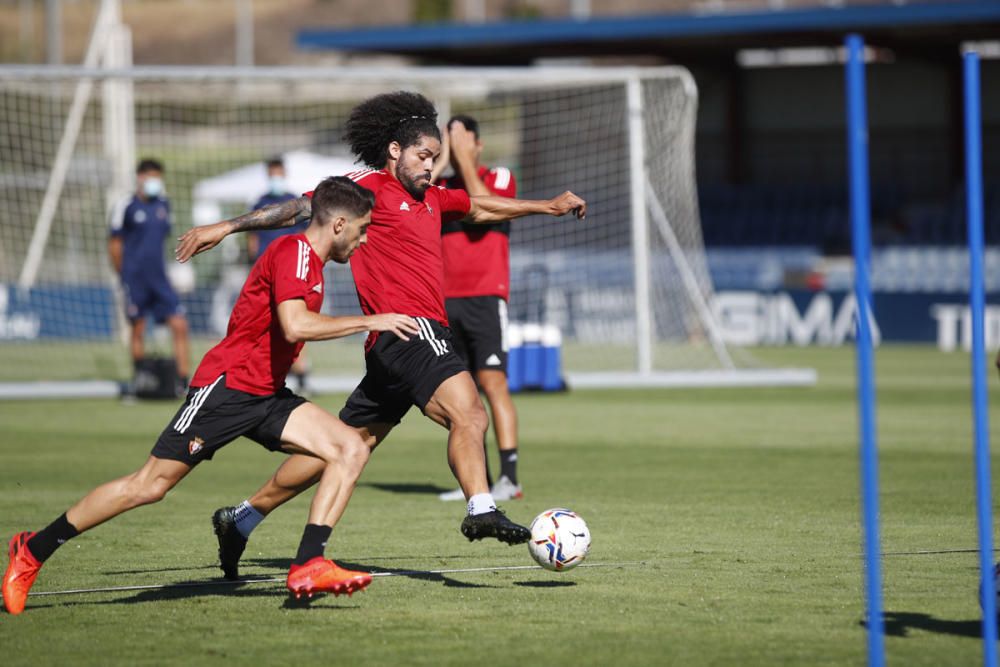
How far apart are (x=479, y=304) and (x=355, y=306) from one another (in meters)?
14.7

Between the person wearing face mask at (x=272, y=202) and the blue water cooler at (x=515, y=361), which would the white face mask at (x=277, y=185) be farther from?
the blue water cooler at (x=515, y=361)

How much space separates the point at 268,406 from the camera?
22.6ft

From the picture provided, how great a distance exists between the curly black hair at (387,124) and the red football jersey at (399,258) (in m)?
0.23

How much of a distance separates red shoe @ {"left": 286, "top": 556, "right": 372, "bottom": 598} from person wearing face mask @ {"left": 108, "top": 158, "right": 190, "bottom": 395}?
11326 mm

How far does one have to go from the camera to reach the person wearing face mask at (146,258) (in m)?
17.5

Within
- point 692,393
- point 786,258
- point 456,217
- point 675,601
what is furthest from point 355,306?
point 675,601

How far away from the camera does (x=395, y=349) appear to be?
7562mm

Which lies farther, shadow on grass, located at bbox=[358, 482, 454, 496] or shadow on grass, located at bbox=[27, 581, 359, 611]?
shadow on grass, located at bbox=[358, 482, 454, 496]

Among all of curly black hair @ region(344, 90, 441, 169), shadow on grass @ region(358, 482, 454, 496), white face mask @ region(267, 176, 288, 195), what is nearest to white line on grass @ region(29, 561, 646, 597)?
curly black hair @ region(344, 90, 441, 169)

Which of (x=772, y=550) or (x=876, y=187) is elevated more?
(x=876, y=187)

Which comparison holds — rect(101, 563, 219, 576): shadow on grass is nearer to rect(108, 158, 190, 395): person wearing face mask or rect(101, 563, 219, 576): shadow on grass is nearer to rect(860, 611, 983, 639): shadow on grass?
rect(860, 611, 983, 639): shadow on grass

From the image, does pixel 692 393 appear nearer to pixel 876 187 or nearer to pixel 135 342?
pixel 135 342

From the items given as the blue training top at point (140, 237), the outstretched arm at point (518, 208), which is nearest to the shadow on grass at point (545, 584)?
the outstretched arm at point (518, 208)

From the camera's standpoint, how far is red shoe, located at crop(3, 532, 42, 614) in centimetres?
668
